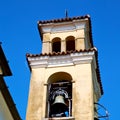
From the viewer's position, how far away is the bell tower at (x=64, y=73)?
1783cm

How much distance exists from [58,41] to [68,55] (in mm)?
1759

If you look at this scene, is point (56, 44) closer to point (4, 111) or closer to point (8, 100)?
point (8, 100)

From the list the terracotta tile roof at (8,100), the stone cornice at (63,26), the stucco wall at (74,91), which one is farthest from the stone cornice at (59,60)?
the terracotta tile roof at (8,100)

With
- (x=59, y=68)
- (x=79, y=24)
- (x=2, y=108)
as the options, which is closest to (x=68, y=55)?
(x=59, y=68)

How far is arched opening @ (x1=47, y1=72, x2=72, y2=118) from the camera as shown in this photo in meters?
17.9

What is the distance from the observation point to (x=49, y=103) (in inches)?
723

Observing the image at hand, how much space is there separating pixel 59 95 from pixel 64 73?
1136mm

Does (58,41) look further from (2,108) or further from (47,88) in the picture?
(2,108)

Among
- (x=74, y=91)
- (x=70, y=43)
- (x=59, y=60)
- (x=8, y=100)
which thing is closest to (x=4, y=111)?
(x=8, y=100)

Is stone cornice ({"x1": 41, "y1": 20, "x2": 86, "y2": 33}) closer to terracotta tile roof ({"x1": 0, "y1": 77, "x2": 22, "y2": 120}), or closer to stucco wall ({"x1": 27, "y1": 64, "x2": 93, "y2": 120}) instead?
stucco wall ({"x1": 27, "y1": 64, "x2": 93, "y2": 120})

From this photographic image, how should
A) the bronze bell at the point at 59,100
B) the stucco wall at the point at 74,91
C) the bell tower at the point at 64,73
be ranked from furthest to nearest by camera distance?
the bronze bell at the point at 59,100
the bell tower at the point at 64,73
the stucco wall at the point at 74,91

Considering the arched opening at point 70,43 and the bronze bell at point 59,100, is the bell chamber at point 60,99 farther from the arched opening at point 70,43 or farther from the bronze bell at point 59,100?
the arched opening at point 70,43

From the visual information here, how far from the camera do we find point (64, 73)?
63.0 ft

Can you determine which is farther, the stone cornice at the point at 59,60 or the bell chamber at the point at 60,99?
the stone cornice at the point at 59,60
